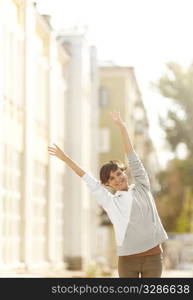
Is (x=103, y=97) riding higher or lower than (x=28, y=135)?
higher

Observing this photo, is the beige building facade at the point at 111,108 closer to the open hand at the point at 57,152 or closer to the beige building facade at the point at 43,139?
the beige building facade at the point at 43,139

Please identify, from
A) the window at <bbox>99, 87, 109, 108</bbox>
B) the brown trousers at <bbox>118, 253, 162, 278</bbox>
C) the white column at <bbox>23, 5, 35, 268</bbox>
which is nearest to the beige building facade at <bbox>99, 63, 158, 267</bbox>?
the window at <bbox>99, 87, 109, 108</bbox>

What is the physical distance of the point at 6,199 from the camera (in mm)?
27875

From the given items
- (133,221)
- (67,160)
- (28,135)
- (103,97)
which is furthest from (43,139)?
(133,221)

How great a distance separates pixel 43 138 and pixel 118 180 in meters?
27.6

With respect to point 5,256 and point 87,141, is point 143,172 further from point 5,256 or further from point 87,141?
point 87,141

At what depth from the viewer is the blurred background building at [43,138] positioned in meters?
28.5

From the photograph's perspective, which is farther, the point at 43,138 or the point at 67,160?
the point at 43,138

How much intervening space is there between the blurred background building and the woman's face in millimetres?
18373

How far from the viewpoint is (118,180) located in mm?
7973

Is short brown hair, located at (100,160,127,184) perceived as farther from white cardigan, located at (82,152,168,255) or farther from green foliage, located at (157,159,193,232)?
green foliage, located at (157,159,193,232)

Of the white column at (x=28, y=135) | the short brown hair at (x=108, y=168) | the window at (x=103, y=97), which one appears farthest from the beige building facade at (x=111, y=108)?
the short brown hair at (x=108, y=168)

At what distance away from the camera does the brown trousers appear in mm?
7816

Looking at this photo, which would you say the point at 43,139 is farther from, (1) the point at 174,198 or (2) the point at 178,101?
(1) the point at 174,198
